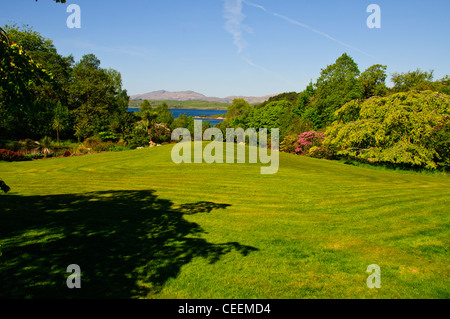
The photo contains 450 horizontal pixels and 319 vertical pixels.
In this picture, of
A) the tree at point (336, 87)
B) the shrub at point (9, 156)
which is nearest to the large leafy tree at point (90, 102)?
the shrub at point (9, 156)

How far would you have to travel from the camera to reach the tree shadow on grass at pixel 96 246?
14.2ft

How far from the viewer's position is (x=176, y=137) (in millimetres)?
54250

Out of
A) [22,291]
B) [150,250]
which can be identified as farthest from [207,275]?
[22,291]

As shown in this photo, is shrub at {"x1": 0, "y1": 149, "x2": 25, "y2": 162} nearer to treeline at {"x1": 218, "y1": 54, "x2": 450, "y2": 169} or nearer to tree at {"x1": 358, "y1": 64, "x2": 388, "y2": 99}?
treeline at {"x1": 218, "y1": 54, "x2": 450, "y2": 169}

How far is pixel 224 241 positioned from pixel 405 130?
2289 centimetres

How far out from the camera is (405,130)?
873 inches

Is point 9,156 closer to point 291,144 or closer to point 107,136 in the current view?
point 107,136

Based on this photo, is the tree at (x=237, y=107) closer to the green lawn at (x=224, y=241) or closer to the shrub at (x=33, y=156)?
the shrub at (x=33, y=156)

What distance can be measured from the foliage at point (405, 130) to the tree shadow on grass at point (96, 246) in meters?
20.2

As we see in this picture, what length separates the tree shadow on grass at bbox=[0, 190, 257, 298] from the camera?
4320 millimetres

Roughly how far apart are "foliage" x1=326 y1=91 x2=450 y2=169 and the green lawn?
1205cm

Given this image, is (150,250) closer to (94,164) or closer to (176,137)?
(94,164)

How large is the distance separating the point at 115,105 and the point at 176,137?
530 inches

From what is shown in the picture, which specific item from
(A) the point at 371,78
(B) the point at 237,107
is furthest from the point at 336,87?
(B) the point at 237,107
